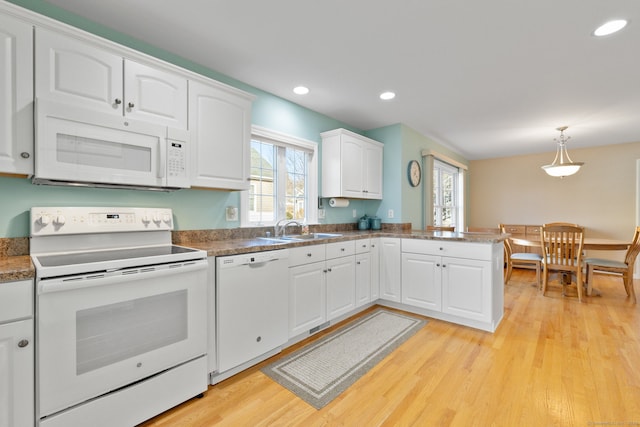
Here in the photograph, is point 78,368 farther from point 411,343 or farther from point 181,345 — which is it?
point 411,343

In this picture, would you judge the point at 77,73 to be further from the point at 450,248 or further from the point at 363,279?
the point at 450,248

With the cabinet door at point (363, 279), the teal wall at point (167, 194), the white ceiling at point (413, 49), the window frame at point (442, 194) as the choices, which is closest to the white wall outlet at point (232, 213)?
the teal wall at point (167, 194)

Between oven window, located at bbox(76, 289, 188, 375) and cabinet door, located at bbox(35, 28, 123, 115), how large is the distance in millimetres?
1121

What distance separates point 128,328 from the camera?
146cm

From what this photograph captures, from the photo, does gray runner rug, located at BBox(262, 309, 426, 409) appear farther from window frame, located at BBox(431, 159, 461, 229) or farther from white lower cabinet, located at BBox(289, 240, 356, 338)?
window frame, located at BBox(431, 159, 461, 229)

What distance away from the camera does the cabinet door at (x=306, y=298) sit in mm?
2340

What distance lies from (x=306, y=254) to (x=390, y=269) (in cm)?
129

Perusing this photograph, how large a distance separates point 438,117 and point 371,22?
219cm

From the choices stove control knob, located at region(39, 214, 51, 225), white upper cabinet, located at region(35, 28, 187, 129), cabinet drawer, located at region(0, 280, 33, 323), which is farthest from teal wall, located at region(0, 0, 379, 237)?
cabinet drawer, located at region(0, 280, 33, 323)

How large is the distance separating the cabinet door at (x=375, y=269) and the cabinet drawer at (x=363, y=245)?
3.4 inches

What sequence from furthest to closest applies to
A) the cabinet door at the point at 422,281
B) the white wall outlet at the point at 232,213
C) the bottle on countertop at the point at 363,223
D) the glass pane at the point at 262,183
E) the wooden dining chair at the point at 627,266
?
1. the bottle on countertop at the point at 363,223
2. the wooden dining chair at the point at 627,266
3. the cabinet door at the point at 422,281
4. the glass pane at the point at 262,183
5. the white wall outlet at the point at 232,213

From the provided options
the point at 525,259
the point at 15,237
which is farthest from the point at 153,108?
the point at 525,259

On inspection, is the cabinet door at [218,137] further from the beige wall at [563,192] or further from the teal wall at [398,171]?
the beige wall at [563,192]

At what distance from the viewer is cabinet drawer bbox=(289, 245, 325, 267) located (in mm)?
2324
